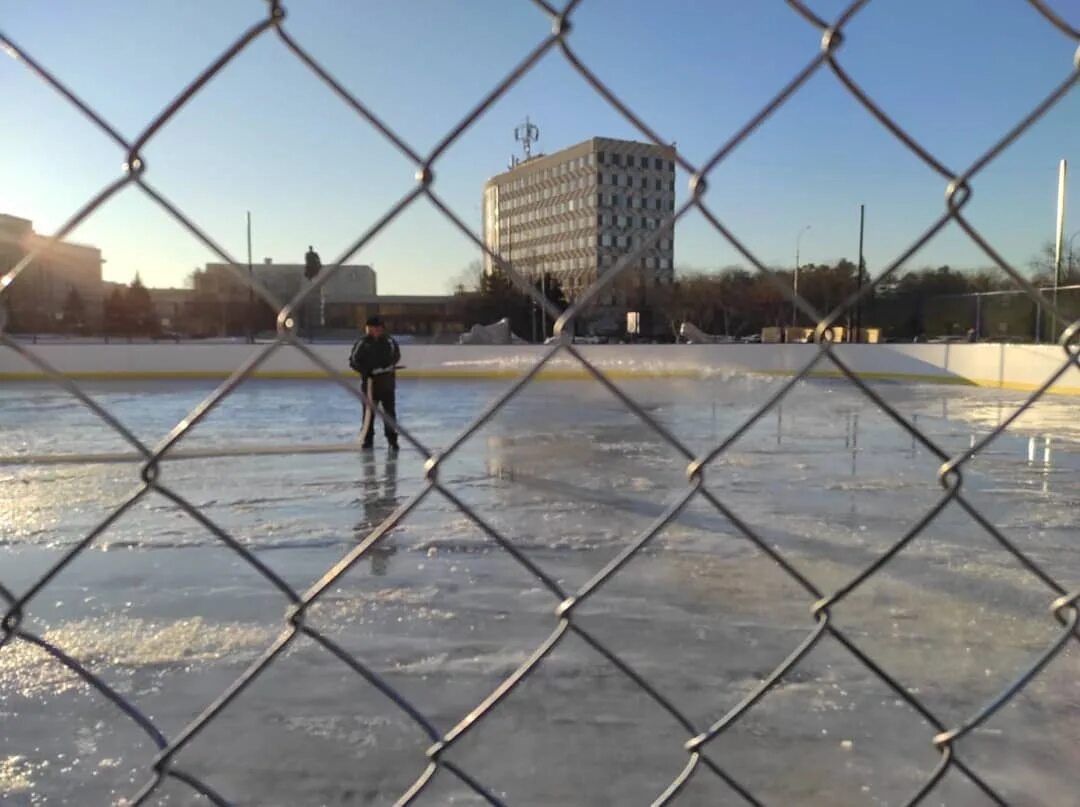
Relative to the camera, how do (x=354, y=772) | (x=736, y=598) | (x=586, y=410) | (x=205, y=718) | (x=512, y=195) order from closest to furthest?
(x=205, y=718) → (x=354, y=772) → (x=512, y=195) → (x=736, y=598) → (x=586, y=410)

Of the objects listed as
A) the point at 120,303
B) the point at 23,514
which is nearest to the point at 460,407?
the point at 23,514

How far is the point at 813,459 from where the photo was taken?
293 inches

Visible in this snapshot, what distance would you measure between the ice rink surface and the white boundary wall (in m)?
9.83

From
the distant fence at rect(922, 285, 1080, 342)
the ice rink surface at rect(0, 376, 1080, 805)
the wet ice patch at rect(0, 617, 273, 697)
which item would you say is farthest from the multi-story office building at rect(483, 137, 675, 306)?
the distant fence at rect(922, 285, 1080, 342)

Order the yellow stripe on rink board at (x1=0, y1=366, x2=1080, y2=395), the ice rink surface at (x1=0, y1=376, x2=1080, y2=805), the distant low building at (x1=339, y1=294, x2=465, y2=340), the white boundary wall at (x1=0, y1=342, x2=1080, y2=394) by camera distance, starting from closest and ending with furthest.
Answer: the ice rink surface at (x1=0, y1=376, x2=1080, y2=805), the white boundary wall at (x1=0, y1=342, x2=1080, y2=394), the yellow stripe on rink board at (x1=0, y1=366, x2=1080, y2=395), the distant low building at (x1=339, y1=294, x2=465, y2=340)

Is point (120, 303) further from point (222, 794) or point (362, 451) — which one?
point (222, 794)

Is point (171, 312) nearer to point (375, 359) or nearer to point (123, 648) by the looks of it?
point (375, 359)

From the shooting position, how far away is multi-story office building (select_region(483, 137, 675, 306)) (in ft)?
4.26

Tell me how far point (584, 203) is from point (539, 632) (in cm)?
157

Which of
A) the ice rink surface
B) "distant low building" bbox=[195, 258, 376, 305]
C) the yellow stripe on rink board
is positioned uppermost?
"distant low building" bbox=[195, 258, 376, 305]

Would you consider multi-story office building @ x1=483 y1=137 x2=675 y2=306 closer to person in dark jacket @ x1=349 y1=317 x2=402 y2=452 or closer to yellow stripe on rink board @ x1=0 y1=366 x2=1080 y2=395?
person in dark jacket @ x1=349 y1=317 x2=402 y2=452

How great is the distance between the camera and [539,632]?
10.4 feet

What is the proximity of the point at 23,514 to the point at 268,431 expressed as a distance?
420cm

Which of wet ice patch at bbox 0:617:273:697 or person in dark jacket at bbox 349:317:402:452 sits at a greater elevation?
person in dark jacket at bbox 349:317:402:452
